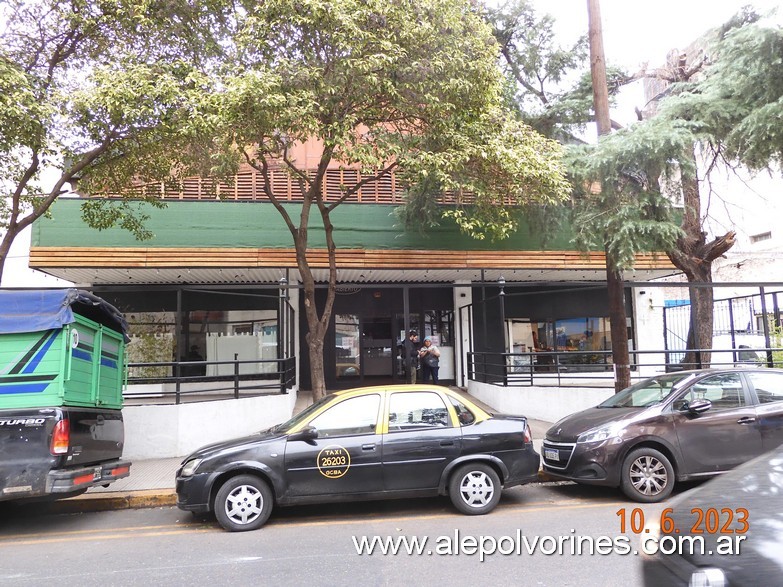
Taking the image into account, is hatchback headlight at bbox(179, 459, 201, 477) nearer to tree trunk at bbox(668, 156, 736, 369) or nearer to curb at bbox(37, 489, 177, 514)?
curb at bbox(37, 489, 177, 514)

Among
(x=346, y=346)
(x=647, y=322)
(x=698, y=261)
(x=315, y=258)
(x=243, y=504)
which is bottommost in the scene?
(x=243, y=504)

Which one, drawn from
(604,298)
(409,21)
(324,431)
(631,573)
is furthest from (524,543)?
(604,298)

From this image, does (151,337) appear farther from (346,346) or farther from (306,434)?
(306,434)

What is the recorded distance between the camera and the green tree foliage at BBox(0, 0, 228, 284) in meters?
8.06

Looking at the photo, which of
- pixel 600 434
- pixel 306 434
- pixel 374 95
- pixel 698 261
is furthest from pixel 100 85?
pixel 698 261

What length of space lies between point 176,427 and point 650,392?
7406 mm

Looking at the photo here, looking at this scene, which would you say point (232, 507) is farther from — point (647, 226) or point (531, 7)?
point (531, 7)

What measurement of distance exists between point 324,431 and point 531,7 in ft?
38.0

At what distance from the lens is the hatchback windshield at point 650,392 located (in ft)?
23.0

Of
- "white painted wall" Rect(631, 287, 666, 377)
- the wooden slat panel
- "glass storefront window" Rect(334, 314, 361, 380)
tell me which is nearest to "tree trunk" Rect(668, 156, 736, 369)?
the wooden slat panel

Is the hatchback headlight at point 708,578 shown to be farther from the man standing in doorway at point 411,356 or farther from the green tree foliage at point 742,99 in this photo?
the man standing in doorway at point 411,356

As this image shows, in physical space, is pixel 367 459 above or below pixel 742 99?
below

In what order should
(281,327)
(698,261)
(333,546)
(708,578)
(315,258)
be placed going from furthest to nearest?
(698,261) < (315,258) < (281,327) < (333,546) < (708,578)

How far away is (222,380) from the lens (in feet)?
35.6
